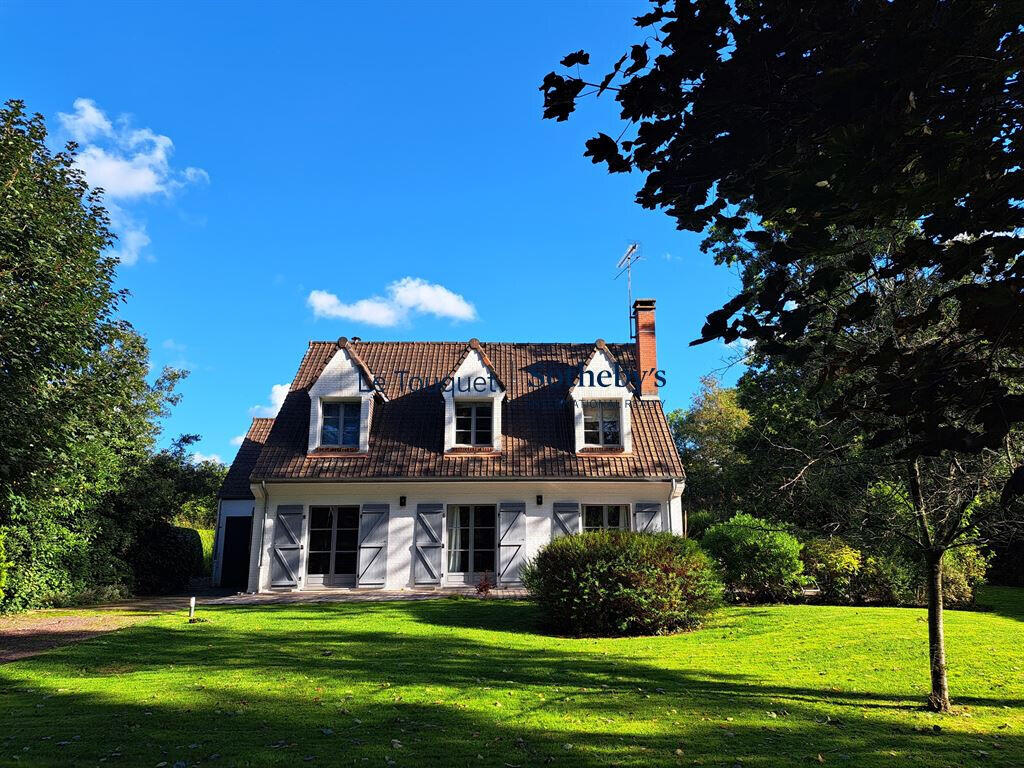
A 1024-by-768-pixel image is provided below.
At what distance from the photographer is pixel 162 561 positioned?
2011cm

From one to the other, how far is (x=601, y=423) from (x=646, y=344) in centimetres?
333

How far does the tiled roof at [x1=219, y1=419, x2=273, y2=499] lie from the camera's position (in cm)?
2142

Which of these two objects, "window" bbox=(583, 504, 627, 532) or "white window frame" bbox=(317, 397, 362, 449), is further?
"white window frame" bbox=(317, 397, 362, 449)

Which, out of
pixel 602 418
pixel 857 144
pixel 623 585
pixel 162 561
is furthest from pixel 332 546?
pixel 857 144

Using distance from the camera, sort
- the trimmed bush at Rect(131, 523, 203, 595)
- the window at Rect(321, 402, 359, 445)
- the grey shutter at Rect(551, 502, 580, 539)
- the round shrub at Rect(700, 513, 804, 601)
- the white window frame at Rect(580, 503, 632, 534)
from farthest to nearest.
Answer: the trimmed bush at Rect(131, 523, 203, 595) < the window at Rect(321, 402, 359, 445) < the white window frame at Rect(580, 503, 632, 534) < the grey shutter at Rect(551, 502, 580, 539) < the round shrub at Rect(700, 513, 804, 601)

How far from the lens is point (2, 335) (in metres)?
12.9

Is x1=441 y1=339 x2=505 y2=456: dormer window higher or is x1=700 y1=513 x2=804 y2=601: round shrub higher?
x1=441 y1=339 x2=505 y2=456: dormer window

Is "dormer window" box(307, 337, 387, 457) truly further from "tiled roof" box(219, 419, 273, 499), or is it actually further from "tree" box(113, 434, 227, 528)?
"tree" box(113, 434, 227, 528)

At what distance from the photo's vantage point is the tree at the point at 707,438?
92.1ft

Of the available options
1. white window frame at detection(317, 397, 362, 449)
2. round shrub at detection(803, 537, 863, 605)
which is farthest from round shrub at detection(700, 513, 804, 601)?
white window frame at detection(317, 397, 362, 449)

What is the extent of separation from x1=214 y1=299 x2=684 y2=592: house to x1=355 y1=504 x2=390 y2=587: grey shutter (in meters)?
0.03

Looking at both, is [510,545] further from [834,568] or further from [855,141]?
[855,141]

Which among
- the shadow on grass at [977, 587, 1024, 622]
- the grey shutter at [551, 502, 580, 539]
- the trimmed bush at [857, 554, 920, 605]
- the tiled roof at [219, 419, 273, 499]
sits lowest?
the shadow on grass at [977, 587, 1024, 622]

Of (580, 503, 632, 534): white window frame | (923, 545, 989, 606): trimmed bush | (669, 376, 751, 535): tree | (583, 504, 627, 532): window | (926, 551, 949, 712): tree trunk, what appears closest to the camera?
(926, 551, 949, 712): tree trunk
